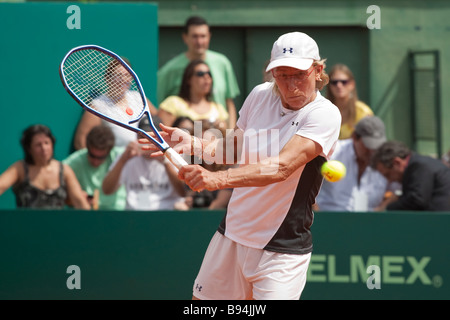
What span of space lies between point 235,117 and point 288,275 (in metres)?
3.53

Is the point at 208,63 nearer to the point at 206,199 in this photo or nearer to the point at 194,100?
the point at 194,100

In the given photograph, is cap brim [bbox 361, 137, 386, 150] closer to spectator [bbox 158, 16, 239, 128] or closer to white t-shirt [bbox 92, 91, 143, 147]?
spectator [bbox 158, 16, 239, 128]

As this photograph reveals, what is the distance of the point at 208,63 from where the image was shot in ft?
23.8

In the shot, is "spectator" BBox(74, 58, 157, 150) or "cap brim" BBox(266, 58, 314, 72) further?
"spectator" BBox(74, 58, 157, 150)

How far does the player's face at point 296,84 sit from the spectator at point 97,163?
Result: 2.81 meters

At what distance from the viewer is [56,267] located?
587cm

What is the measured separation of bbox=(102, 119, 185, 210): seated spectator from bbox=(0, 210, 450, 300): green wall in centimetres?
27

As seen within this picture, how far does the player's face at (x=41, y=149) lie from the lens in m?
6.14

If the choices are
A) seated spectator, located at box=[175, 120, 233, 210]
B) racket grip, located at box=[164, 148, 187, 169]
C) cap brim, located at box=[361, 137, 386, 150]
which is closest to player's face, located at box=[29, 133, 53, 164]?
seated spectator, located at box=[175, 120, 233, 210]

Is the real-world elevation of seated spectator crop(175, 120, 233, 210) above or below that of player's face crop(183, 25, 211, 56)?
below

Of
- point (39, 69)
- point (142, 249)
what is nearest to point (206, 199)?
point (142, 249)

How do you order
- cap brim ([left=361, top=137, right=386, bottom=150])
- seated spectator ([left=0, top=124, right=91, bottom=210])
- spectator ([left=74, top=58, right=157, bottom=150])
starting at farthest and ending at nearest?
cap brim ([left=361, top=137, right=386, bottom=150])
seated spectator ([left=0, top=124, right=91, bottom=210])
spectator ([left=74, top=58, right=157, bottom=150])

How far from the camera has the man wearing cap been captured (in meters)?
6.17

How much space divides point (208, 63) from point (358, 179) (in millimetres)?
1877
